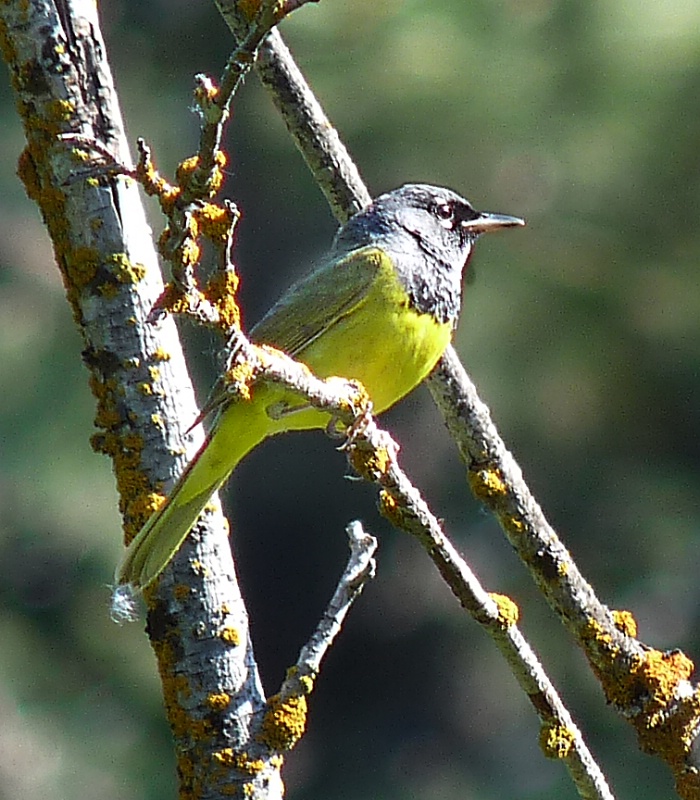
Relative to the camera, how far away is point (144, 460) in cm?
273

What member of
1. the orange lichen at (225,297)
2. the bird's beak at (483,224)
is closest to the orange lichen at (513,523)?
the orange lichen at (225,297)

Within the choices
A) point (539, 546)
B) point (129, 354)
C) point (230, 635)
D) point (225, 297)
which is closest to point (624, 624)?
point (539, 546)

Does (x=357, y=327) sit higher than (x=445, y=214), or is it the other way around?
(x=445, y=214)

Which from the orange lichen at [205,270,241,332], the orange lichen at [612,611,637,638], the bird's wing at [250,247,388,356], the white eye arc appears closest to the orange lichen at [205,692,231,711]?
the orange lichen at [612,611,637,638]

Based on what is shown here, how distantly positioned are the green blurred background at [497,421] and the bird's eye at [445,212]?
157 inches

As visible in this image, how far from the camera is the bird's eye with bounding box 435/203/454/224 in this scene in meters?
4.00

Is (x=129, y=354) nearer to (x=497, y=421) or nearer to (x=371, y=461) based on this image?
(x=371, y=461)

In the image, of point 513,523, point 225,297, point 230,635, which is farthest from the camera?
point 513,523

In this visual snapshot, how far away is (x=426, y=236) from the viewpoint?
383cm

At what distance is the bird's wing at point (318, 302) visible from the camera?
3.44m

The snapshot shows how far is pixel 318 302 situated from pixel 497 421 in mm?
4653

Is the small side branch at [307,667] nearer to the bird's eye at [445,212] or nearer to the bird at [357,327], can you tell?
the bird at [357,327]

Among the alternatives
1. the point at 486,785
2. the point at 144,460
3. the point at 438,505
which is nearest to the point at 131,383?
the point at 144,460

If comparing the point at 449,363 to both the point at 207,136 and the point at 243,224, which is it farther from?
the point at 243,224
